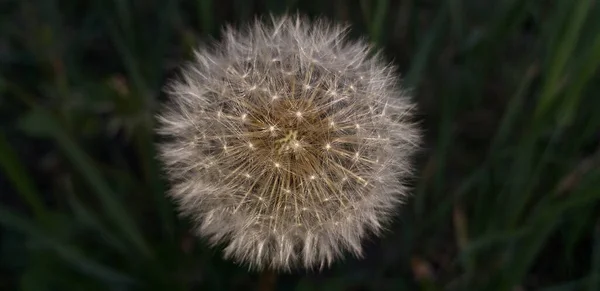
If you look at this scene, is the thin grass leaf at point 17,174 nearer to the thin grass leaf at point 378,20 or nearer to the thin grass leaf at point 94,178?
the thin grass leaf at point 94,178

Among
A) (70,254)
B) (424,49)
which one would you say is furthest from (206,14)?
(70,254)

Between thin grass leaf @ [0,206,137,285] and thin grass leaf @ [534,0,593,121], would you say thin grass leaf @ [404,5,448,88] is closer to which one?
thin grass leaf @ [534,0,593,121]

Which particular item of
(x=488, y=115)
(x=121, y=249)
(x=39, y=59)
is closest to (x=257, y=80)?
(x=121, y=249)

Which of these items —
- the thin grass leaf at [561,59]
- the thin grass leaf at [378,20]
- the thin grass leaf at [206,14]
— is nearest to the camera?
the thin grass leaf at [561,59]

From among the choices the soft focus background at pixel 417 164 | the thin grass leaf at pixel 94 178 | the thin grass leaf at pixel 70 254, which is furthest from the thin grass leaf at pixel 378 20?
the thin grass leaf at pixel 70 254

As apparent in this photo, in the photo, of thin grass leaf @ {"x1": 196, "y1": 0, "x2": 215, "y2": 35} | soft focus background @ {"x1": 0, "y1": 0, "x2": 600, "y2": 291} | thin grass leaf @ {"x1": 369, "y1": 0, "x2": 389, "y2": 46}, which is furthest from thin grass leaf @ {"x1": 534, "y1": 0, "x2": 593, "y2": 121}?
thin grass leaf @ {"x1": 196, "y1": 0, "x2": 215, "y2": 35}

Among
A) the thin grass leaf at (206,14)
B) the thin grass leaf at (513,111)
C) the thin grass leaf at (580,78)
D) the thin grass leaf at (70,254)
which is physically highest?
the thin grass leaf at (206,14)

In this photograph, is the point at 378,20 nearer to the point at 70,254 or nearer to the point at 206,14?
the point at 206,14

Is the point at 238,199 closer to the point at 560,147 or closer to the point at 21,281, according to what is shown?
the point at 21,281
